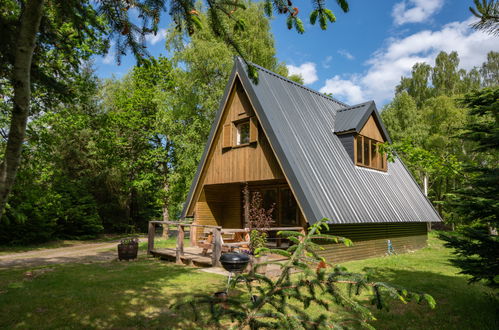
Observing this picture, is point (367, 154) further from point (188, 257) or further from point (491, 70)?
point (491, 70)

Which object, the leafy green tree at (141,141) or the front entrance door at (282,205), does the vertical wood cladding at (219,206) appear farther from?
the leafy green tree at (141,141)

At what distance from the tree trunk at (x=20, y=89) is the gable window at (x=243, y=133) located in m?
9.92

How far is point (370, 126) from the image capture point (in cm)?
1477

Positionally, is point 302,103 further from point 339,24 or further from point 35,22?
point 35,22

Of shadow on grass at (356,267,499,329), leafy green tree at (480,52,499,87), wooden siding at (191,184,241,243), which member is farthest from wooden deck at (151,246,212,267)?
leafy green tree at (480,52,499,87)

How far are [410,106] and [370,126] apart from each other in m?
19.7

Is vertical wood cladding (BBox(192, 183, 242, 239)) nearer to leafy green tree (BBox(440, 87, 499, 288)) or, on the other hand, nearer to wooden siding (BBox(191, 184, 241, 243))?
wooden siding (BBox(191, 184, 241, 243))

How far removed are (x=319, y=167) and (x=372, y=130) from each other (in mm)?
5168

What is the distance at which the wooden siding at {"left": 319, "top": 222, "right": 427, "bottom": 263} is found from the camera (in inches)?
428

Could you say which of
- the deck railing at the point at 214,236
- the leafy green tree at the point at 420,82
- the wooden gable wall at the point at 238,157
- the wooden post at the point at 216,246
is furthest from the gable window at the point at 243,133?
the leafy green tree at the point at 420,82

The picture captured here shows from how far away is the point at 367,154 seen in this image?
14.6 meters

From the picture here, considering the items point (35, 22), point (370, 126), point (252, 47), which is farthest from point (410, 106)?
point (35, 22)

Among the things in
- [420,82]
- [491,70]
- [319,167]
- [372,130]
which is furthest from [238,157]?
[491,70]

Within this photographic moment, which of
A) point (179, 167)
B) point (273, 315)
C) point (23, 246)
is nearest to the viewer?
point (273, 315)
